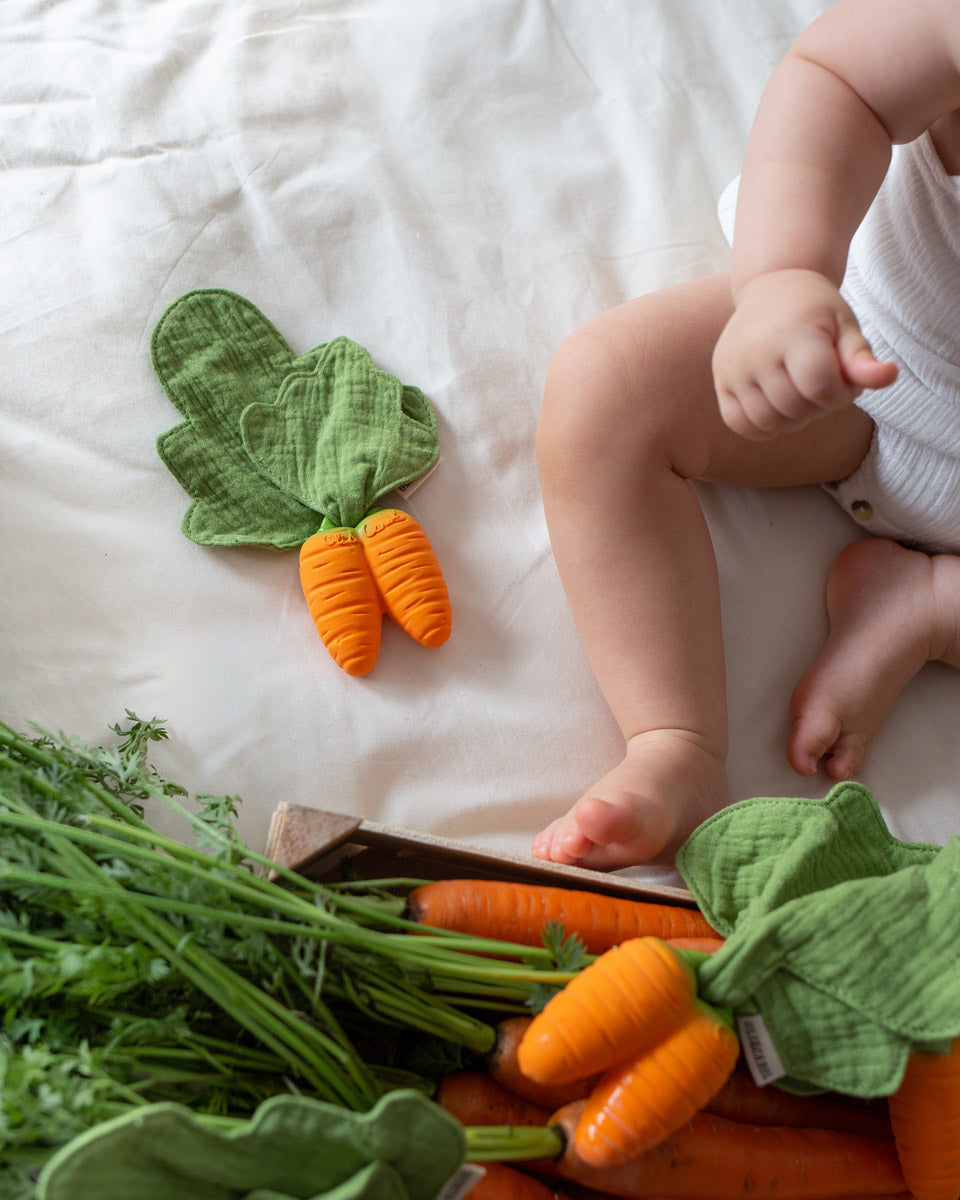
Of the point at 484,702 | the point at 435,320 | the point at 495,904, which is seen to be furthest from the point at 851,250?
the point at 495,904

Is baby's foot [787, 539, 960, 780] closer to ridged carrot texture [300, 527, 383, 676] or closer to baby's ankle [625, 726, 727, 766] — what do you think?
baby's ankle [625, 726, 727, 766]

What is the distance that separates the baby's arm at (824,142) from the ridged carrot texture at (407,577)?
317mm

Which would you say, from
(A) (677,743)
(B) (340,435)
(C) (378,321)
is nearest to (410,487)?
(B) (340,435)

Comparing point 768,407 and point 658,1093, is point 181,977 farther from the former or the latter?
point 768,407

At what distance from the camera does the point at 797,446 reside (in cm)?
92

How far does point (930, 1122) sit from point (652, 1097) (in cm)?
20

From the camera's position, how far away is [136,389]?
93cm

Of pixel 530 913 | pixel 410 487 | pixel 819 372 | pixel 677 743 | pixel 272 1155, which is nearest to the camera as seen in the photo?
pixel 272 1155

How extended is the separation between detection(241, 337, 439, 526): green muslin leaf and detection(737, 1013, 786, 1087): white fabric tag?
521mm

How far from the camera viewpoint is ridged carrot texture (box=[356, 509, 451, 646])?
0.87 meters

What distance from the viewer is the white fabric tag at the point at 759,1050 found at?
62 centimetres

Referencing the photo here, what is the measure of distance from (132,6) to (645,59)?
0.57 m

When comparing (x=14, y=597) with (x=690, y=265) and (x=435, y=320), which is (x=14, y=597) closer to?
(x=435, y=320)

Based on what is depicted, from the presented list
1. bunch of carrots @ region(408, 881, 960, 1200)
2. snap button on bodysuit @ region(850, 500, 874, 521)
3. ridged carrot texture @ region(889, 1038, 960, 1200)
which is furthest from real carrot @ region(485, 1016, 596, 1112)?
snap button on bodysuit @ region(850, 500, 874, 521)
